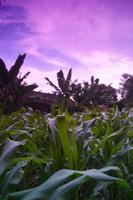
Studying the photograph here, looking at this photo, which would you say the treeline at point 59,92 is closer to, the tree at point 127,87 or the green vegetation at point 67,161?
the green vegetation at point 67,161

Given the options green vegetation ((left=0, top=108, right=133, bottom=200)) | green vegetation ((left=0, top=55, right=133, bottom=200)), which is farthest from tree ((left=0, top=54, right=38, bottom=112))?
green vegetation ((left=0, top=108, right=133, bottom=200))

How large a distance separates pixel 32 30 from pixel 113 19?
190 centimetres

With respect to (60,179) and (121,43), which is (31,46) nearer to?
(121,43)

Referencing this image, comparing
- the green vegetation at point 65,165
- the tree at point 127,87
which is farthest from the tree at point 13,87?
the tree at point 127,87

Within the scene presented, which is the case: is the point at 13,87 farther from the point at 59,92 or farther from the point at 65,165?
the point at 65,165

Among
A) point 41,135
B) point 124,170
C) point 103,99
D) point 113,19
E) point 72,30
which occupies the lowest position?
point 124,170

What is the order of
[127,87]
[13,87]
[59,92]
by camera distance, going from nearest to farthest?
[13,87], [59,92], [127,87]

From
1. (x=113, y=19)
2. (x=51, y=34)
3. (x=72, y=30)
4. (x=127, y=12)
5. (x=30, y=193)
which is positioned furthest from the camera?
(x=72, y=30)

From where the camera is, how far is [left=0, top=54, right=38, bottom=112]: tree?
7191mm

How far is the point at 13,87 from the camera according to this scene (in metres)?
7.50

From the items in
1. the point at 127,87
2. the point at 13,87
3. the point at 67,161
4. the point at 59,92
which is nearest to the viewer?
the point at 67,161

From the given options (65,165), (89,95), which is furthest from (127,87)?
(65,165)

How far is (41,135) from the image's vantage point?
1.87 meters

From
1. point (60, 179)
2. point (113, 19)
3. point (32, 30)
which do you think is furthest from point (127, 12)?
point (60, 179)
